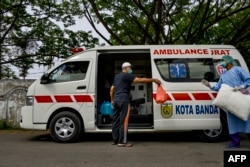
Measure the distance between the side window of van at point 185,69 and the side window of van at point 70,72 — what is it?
5.65 ft

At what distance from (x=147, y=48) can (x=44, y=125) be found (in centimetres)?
297

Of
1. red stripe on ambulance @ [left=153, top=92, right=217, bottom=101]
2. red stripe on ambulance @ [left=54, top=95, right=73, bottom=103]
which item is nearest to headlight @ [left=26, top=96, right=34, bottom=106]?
red stripe on ambulance @ [left=54, top=95, right=73, bottom=103]

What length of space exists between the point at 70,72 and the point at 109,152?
238 centimetres

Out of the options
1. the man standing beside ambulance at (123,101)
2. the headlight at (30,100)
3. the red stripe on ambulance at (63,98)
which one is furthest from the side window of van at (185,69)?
the headlight at (30,100)

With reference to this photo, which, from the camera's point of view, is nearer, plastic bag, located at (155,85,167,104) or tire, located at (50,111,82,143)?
plastic bag, located at (155,85,167,104)

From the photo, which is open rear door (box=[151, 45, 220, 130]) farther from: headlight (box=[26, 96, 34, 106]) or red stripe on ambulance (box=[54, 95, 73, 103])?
headlight (box=[26, 96, 34, 106])

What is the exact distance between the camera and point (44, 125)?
9648mm

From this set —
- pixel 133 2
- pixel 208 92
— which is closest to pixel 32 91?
pixel 208 92

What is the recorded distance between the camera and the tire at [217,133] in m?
9.64

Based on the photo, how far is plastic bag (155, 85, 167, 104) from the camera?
30.3 feet

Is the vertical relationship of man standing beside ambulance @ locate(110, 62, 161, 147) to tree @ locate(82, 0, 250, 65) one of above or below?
below

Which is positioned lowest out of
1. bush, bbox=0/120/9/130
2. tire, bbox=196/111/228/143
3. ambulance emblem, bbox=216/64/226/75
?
tire, bbox=196/111/228/143

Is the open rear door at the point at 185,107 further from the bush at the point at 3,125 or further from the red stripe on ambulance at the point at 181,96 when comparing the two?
the bush at the point at 3,125

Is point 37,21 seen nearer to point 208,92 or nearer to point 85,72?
point 85,72
